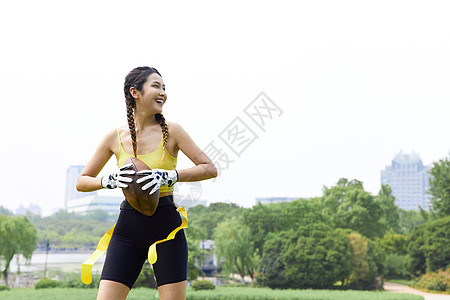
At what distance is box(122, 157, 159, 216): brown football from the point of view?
8.41 feet

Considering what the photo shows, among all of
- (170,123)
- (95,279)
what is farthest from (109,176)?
(95,279)

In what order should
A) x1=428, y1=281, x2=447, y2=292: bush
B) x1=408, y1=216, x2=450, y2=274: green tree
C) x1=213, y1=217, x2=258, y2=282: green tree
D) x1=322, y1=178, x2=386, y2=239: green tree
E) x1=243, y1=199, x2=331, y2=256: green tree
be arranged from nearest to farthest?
x1=428, y1=281, x2=447, y2=292: bush → x1=408, y1=216, x2=450, y2=274: green tree → x1=213, y1=217, x2=258, y2=282: green tree → x1=243, y1=199, x2=331, y2=256: green tree → x1=322, y1=178, x2=386, y2=239: green tree

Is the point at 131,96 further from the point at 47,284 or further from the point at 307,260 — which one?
the point at 47,284

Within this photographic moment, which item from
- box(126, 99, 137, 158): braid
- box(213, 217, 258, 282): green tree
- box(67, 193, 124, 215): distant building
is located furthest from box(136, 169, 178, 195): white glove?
box(67, 193, 124, 215): distant building

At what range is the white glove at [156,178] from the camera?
2523mm

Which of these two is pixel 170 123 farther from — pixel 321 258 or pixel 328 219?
pixel 328 219

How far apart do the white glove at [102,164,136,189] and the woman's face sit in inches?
16.1

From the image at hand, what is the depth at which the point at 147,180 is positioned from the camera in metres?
2.55

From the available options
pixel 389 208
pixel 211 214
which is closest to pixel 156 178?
pixel 211 214

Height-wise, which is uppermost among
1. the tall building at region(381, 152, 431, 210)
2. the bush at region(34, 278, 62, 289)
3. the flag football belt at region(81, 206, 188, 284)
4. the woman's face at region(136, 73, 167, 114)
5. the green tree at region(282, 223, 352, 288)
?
the tall building at region(381, 152, 431, 210)

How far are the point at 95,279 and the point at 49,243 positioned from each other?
1512cm

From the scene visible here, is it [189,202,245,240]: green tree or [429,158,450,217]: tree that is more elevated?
[429,158,450,217]: tree

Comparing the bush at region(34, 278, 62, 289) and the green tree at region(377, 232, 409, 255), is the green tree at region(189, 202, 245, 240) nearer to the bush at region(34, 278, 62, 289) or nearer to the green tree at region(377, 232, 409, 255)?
the green tree at region(377, 232, 409, 255)

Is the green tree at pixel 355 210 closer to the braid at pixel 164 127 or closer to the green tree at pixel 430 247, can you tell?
the green tree at pixel 430 247
